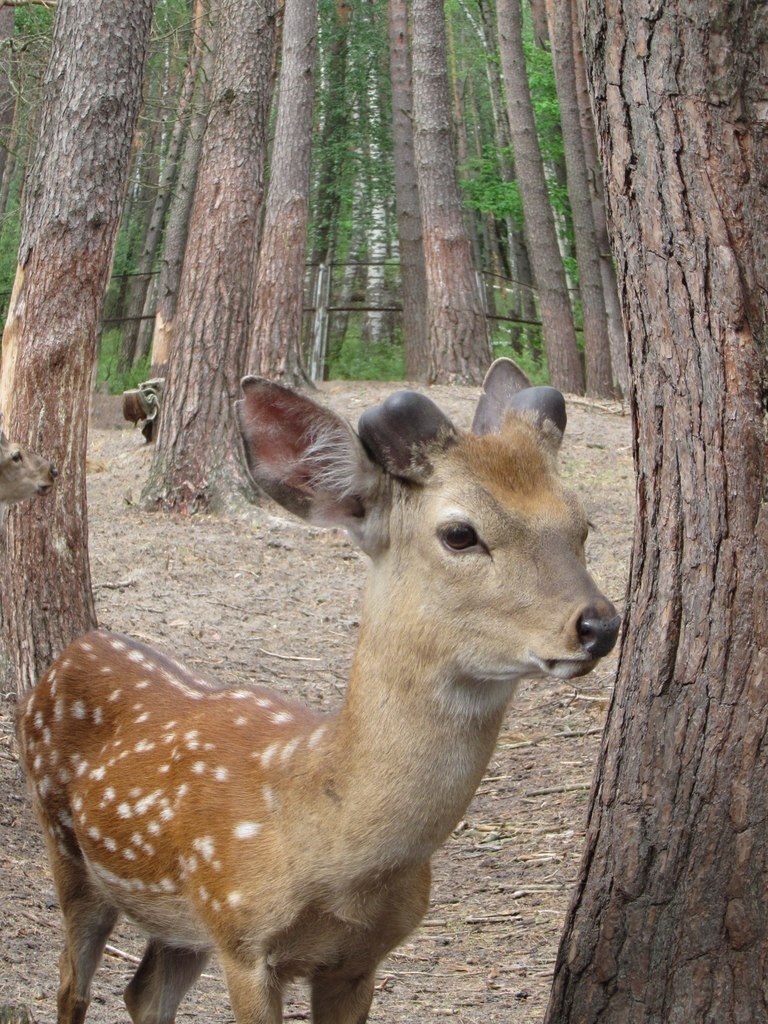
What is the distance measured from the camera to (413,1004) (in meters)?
4.72

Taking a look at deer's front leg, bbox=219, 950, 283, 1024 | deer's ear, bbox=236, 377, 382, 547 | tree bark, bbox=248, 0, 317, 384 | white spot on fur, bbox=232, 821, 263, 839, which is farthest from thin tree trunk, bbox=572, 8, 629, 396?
deer's front leg, bbox=219, 950, 283, 1024

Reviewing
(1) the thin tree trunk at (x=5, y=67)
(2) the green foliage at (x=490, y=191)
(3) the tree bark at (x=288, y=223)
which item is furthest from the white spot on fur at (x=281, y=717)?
(2) the green foliage at (x=490, y=191)

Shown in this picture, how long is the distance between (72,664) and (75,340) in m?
2.68

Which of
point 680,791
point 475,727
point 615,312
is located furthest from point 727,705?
point 615,312

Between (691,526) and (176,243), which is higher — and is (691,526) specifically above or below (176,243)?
below

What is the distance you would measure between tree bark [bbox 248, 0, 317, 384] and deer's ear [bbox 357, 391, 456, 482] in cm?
1118

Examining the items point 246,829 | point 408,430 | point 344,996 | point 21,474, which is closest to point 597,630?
point 408,430

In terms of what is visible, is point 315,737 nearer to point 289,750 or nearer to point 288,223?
point 289,750

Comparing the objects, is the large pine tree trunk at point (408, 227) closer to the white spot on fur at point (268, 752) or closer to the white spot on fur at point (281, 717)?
the white spot on fur at point (281, 717)

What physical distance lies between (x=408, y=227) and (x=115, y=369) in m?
8.35

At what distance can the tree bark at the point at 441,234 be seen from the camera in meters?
16.8

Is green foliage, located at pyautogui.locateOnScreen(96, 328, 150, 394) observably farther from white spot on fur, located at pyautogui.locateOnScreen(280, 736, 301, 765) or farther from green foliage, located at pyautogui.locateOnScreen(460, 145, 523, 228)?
white spot on fur, located at pyautogui.locateOnScreen(280, 736, 301, 765)

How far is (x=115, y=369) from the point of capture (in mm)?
27484

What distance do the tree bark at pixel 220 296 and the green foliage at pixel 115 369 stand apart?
40.4 ft
